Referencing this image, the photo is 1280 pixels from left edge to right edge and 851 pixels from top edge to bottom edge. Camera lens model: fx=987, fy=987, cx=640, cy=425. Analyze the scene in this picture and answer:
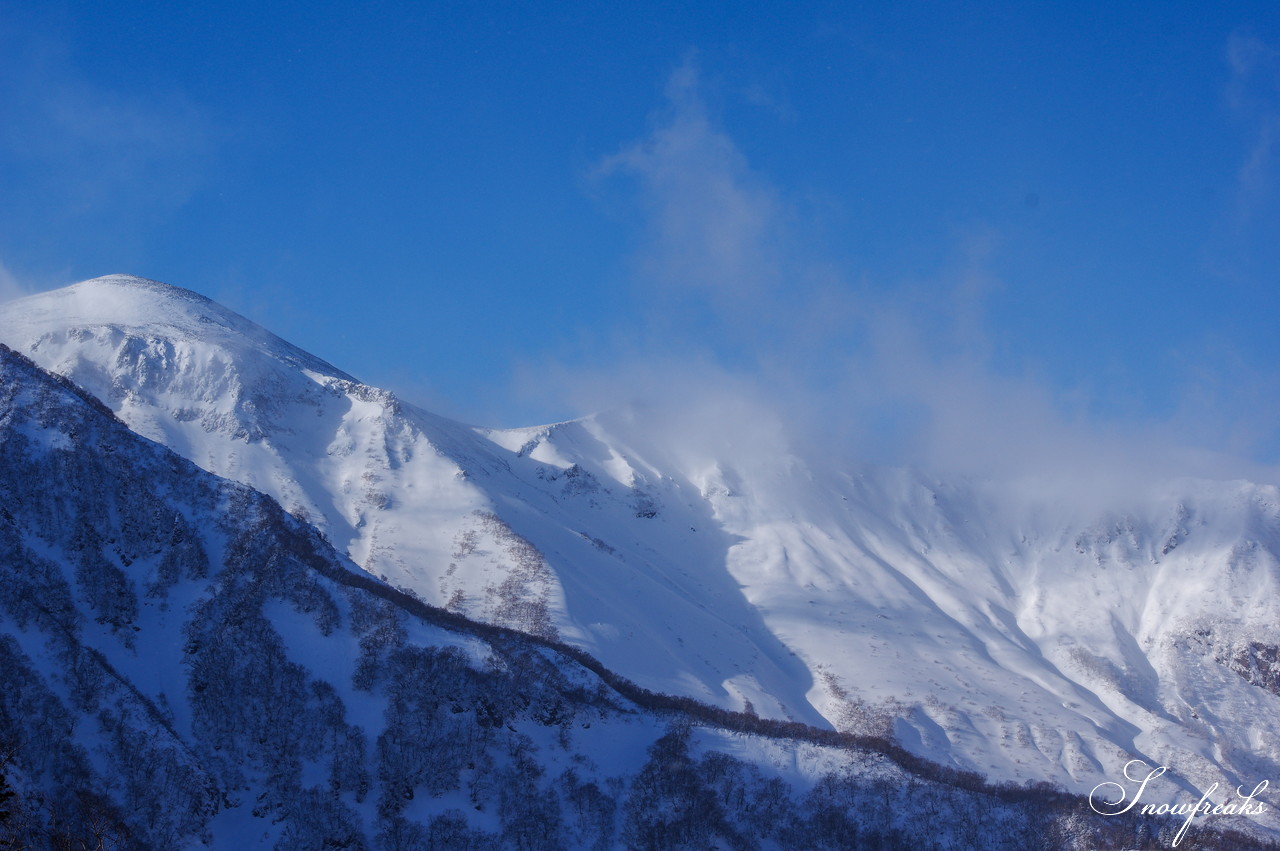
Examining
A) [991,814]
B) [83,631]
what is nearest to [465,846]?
[83,631]

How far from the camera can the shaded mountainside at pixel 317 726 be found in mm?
100688

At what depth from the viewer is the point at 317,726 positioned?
112 m

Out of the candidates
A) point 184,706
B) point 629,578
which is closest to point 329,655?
point 184,706

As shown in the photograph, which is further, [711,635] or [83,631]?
[711,635]

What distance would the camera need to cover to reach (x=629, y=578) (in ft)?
630

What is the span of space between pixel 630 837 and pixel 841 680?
272 feet

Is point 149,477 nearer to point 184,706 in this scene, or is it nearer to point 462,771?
point 184,706

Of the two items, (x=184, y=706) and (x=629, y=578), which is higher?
(x=629, y=578)

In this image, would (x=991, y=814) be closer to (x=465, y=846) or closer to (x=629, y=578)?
(x=465, y=846)

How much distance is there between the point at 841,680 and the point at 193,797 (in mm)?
116761

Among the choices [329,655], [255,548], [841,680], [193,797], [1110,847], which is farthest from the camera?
[841,680]

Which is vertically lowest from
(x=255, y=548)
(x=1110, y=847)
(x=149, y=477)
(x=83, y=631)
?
(x=1110, y=847)

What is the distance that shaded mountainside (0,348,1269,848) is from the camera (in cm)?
10069

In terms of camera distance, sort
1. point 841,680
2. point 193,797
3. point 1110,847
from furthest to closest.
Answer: point 841,680
point 1110,847
point 193,797
